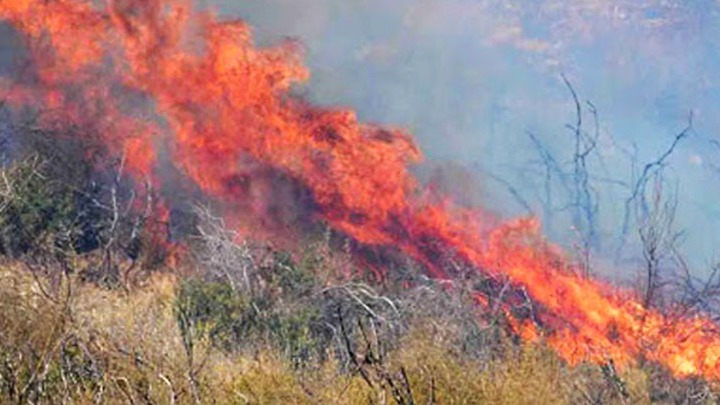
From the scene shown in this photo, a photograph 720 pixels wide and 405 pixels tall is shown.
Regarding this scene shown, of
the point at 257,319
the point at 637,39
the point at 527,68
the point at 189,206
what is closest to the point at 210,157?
the point at 189,206

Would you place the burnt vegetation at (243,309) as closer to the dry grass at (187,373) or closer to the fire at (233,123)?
the dry grass at (187,373)

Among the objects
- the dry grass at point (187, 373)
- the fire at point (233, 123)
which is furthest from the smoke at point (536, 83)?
the dry grass at point (187, 373)

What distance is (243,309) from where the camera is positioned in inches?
507

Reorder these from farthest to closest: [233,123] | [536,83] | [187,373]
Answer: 1. [536,83]
2. [233,123]
3. [187,373]

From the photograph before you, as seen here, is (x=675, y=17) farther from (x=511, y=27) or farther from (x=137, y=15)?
(x=137, y=15)

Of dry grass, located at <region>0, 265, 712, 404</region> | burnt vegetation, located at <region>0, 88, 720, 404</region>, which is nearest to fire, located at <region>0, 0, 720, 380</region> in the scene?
burnt vegetation, located at <region>0, 88, 720, 404</region>

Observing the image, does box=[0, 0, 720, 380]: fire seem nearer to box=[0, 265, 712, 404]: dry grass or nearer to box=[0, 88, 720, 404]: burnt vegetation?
box=[0, 88, 720, 404]: burnt vegetation

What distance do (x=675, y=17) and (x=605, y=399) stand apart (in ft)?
84.7

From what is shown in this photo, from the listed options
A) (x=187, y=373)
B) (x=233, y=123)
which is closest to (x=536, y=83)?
(x=233, y=123)

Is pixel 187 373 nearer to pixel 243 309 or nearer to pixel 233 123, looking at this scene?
pixel 243 309

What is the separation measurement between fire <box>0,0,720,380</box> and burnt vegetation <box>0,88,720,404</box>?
0.48 meters

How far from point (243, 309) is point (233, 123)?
18.2 feet

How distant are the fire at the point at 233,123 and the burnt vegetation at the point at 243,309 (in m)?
0.48

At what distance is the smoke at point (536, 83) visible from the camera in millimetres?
20891
